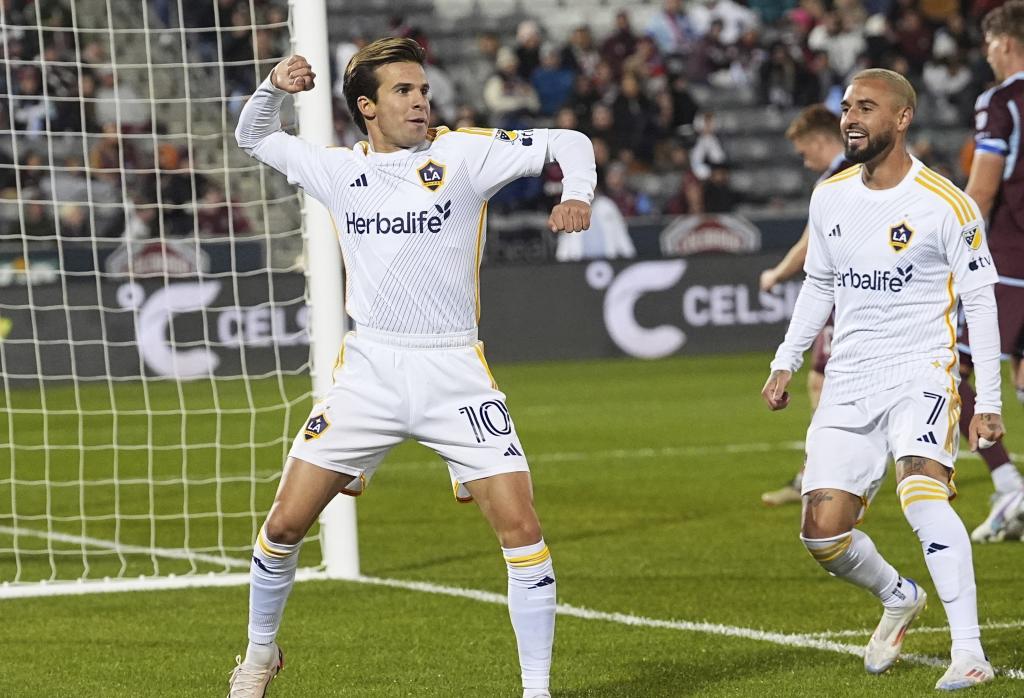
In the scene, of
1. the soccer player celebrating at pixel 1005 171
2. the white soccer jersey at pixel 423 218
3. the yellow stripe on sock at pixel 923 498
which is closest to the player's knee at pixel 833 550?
the yellow stripe on sock at pixel 923 498

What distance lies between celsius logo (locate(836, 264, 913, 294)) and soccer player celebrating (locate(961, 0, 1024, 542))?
2333 mm

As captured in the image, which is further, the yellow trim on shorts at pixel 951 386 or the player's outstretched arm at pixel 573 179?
the yellow trim on shorts at pixel 951 386

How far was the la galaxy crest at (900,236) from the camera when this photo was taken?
210 inches

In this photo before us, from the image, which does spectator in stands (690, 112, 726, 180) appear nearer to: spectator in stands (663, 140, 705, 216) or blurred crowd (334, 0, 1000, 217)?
blurred crowd (334, 0, 1000, 217)

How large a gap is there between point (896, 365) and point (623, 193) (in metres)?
16.9

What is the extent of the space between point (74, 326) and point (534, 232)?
6.15 metres

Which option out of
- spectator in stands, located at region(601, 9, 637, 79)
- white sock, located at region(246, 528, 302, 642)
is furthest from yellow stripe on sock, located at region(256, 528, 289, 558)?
spectator in stands, located at region(601, 9, 637, 79)

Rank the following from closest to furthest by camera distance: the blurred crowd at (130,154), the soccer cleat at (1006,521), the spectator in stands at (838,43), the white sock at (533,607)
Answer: the white sock at (533,607) < the soccer cleat at (1006,521) < the blurred crowd at (130,154) < the spectator in stands at (838,43)

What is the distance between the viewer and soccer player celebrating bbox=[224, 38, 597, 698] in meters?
4.88

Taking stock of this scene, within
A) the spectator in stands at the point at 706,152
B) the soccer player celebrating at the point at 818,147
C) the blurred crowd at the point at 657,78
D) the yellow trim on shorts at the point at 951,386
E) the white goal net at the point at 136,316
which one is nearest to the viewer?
the yellow trim on shorts at the point at 951,386

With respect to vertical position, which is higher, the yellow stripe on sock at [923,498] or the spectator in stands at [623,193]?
the yellow stripe on sock at [923,498]

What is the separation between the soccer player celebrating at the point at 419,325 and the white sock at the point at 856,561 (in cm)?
101

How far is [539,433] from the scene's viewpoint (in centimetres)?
1330

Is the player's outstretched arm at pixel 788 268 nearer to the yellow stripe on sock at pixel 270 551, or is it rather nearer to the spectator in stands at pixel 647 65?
the yellow stripe on sock at pixel 270 551
